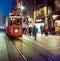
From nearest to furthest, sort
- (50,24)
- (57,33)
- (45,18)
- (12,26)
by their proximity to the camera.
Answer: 1. (12,26)
2. (57,33)
3. (50,24)
4. (45,18)

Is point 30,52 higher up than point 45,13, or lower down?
lower down

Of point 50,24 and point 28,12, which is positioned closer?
point 50,24

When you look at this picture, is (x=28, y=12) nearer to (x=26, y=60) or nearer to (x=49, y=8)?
(x=49, y=8)

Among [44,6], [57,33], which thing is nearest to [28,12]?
[44,6]

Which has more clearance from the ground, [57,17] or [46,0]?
[46,0]

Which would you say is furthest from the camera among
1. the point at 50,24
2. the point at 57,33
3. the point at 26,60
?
the point at 50,24

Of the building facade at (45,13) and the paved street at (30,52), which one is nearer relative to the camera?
the paved street at (30,52)

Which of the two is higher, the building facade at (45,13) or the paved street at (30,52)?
the building facade at (45,13)

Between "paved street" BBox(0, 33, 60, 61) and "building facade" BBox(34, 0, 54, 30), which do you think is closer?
"paved street" BBox(0, 33, 60, 61)

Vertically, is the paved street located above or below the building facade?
below

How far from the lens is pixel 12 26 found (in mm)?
36062

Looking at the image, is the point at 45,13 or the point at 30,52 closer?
the point at 30,52

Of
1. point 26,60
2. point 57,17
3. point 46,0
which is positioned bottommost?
point 26,60

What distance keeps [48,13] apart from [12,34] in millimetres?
19046
